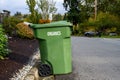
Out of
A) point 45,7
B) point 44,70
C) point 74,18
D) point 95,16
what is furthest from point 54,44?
point 74,18

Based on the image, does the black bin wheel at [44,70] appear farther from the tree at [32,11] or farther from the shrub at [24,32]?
the tree at [32,11]

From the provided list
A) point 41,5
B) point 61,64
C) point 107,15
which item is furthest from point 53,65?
point 107,15

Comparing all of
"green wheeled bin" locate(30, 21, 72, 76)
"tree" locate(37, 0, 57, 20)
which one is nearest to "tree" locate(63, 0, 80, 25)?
"tree" locate(37, 0, 57, 20)

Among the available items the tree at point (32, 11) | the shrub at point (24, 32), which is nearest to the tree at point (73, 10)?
the tree at point (32, 11)

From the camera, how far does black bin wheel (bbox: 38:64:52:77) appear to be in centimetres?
896

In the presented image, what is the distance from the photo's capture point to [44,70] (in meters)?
9.04

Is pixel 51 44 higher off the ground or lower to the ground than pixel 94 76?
higher

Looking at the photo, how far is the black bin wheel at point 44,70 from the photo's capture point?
353 inches

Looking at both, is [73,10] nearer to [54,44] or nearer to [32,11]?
[32,11]

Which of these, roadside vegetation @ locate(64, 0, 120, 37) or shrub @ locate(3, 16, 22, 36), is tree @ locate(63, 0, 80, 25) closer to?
roadside vegetation @ locate(64, 0, 120, 37)

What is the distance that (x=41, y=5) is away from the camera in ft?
113

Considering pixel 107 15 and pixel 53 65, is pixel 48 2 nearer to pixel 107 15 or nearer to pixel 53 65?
pixel 107 15

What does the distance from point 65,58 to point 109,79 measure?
1.15 meters

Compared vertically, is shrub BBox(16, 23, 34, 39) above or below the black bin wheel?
below
